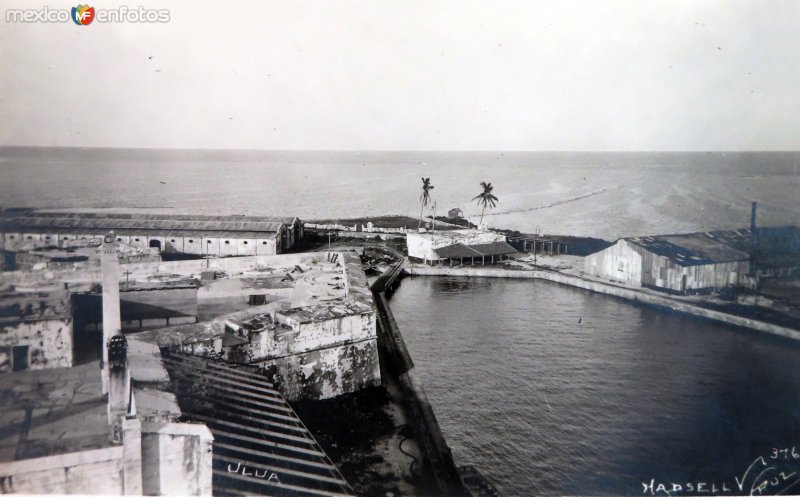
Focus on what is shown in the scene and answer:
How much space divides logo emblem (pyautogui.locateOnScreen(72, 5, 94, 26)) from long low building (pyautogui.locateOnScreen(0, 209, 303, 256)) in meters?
8.56

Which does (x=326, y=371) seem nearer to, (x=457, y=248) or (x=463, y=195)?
(x=457, y=248)

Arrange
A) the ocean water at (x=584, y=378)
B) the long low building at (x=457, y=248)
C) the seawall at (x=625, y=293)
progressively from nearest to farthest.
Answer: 1. the ocean water at (x=584, y=378)
2. the seawall at (x=625, y=293)
3. the long low building at (x=457, y=248)

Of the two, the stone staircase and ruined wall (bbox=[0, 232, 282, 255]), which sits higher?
ruined wall (bbox=[0, 232, 282, 255])

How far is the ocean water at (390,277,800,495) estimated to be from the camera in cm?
801

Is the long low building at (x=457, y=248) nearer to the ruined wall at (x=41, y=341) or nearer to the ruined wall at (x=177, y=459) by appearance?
the ruined wall at (x=41, y=341)

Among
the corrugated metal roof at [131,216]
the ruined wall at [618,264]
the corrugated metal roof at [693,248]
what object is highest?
the corrugated metal roof at [131,216]

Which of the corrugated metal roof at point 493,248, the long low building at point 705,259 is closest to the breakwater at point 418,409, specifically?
the corrugated metal roof at point 493,248

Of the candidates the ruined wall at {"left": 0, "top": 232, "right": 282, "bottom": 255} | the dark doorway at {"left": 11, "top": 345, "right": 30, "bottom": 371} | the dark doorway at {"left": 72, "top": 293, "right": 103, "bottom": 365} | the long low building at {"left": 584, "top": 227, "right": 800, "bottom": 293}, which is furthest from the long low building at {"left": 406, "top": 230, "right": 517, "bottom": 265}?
the dark doorway at {"left": 11, "top": 345, "right": 30, "bottom": 371}

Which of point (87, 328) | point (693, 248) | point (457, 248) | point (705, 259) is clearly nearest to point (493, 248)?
point (457, 248)

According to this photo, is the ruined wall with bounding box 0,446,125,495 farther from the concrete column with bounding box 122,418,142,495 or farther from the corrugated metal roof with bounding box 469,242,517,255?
the corrugated metal roof with bounding box 469,242,517,255

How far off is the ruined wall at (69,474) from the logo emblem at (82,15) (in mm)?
5373

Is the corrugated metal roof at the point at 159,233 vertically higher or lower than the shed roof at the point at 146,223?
lower

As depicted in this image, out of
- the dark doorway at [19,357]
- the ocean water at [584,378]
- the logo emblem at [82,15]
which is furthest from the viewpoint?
the ocean water at [584,378]

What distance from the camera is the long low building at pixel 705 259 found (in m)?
15.6
